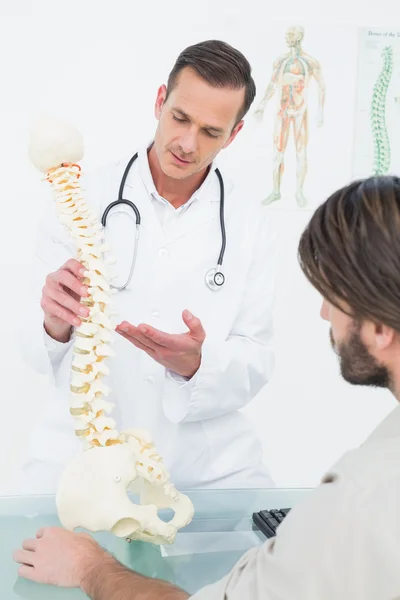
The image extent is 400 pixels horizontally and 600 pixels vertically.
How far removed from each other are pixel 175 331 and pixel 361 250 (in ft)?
2.73

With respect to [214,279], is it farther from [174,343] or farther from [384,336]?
[384,336]

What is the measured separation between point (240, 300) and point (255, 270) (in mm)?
98

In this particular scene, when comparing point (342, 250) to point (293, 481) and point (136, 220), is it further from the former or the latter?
point (293, 481)

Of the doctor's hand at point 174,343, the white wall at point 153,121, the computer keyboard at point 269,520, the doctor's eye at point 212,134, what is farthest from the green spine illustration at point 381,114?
the computer keyboard at point 269,520

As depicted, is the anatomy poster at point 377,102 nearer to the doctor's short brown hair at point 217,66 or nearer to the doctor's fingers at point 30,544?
the doctor's short brown hair at point 217,66

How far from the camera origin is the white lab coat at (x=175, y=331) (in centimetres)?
166

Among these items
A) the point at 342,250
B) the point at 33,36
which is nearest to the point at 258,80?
the point at 33,36

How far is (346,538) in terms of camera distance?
84 centimetres

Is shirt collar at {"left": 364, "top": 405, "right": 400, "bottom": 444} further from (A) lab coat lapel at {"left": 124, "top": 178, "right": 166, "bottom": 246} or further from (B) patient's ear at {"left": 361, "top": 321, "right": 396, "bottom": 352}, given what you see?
(A) lab coat lapel at {"left": 124, "top": 178, "right": 166, "bottom": 246}

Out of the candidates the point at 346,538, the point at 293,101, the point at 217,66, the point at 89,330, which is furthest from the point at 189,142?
the point at 293,101

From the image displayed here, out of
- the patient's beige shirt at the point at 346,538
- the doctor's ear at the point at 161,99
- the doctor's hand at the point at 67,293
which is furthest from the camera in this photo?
the doctor's ear at the point at 161,99

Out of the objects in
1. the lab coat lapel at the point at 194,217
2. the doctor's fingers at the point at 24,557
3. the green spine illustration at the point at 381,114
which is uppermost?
the green spine illustration at the point at 381,114

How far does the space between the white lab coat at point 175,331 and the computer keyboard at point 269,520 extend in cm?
34

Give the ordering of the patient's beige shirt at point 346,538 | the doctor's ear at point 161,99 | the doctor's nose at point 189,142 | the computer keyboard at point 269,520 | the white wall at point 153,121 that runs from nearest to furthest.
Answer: the patient's beige shirt at point 346,538, the computer keyboard at point 269,520, the doctor's nose at point 189,142, the doctor's ear at point 161,99, the white wall at point 153,121
